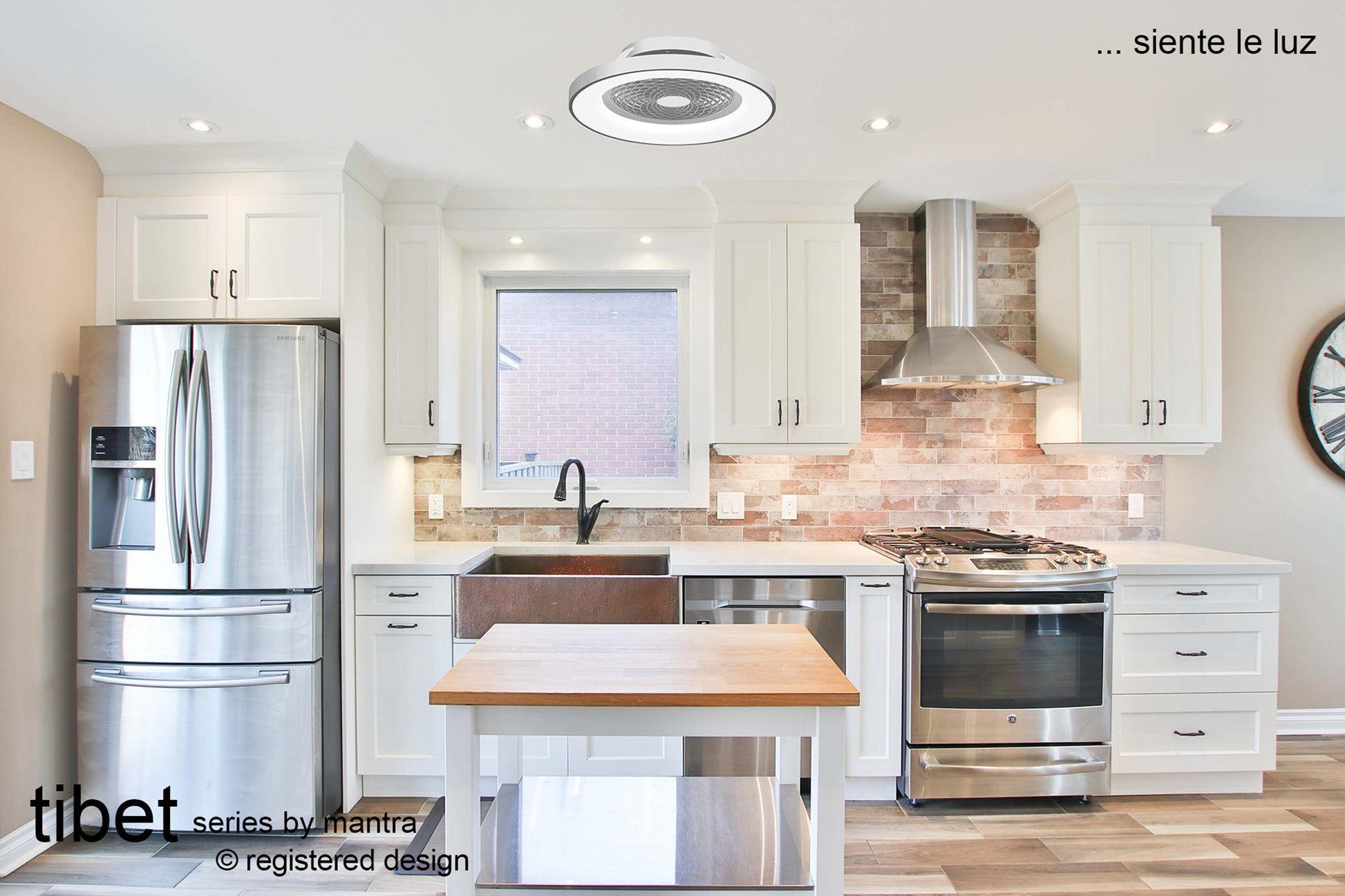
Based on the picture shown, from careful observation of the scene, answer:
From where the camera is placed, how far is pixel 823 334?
313 cm

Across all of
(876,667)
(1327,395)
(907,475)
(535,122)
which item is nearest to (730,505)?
(907,475)

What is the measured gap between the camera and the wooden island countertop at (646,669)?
4.57ft

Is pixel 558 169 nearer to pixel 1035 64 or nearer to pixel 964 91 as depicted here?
pixel 964 91

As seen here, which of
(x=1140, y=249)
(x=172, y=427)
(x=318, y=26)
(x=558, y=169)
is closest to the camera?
(x=318, y=26)

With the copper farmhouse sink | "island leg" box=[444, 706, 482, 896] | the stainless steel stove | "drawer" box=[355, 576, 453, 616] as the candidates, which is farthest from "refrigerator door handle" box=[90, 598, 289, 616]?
the stainless steel stove

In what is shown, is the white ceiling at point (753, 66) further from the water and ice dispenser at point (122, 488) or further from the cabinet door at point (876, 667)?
the cabinet door at point (876, 667)

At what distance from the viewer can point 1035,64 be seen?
6.94ft

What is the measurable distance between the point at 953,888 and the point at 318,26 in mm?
3003

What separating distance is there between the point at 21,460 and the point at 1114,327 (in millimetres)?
4031

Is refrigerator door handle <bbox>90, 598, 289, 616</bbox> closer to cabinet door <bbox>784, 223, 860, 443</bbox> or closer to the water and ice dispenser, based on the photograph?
the water and ice dispenser

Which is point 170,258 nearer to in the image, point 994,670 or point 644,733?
point 644,733

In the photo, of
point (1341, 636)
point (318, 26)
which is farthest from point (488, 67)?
point (1341, 636)

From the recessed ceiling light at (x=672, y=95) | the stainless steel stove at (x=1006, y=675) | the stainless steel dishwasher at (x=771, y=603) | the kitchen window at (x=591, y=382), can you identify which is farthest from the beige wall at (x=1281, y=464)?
the recessed ceiling light at (x=672, y=95)

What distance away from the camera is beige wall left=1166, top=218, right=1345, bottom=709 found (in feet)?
11.4
